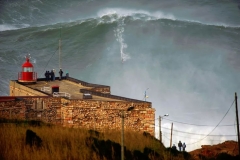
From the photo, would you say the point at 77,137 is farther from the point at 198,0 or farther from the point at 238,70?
the point at 198,0

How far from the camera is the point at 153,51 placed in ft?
195

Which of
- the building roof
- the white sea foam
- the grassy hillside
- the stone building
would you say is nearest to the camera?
the grassy hillside

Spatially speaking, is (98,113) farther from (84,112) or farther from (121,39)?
(121,39)

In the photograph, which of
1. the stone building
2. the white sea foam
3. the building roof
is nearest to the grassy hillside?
the stone building

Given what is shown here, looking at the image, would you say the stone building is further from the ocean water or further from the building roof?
the ocean water

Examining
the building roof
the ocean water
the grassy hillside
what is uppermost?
the ocean water

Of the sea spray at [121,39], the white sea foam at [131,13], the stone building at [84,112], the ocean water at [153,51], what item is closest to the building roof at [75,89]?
the stone building at [84,112]

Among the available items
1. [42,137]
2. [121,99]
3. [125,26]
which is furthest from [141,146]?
[125,26]

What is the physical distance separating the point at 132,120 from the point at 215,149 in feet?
11.7

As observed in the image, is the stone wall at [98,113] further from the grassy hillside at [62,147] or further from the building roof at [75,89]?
the grassy hillside at [62,147]

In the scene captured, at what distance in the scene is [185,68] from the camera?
178 ft

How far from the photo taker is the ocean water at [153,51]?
141 ft

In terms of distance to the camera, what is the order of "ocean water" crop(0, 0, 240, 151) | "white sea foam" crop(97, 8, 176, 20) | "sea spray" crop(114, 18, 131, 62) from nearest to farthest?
1. "ocean water" crop(0, 0, 240, 151)
2. "sea spray" crop(114, 18, 131, 62)
3. "white sea foam" crop(97, 8, 176, 20)

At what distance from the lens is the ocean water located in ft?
141
